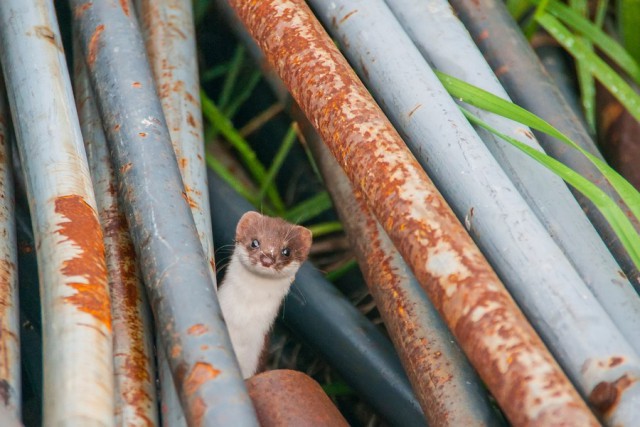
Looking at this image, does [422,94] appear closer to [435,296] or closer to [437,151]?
[437,151]

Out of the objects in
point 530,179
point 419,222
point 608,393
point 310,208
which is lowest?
point 608,393

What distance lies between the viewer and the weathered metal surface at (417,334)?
2.25 meters

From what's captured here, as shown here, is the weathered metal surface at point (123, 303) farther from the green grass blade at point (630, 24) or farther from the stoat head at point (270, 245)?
the green grass blade at point (630, 24)

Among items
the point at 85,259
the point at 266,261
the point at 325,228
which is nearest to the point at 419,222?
the point at 85,259

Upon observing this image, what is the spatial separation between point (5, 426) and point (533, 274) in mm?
1107

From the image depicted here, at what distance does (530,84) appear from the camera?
2.88 m

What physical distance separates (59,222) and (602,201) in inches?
48.4

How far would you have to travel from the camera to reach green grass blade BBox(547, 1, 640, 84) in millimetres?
3195

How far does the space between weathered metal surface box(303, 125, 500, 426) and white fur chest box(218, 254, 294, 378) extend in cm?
46

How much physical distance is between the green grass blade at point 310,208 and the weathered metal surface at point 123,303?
3.19 ft

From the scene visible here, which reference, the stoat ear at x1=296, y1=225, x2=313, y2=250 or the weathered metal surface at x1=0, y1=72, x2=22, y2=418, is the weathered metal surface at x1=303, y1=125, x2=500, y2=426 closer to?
the stoat ear at x1=296, y1=225, x2=313, y2=250

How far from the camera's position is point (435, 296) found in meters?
2.01

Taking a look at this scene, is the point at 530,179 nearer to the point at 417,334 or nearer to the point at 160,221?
the point at 417,334

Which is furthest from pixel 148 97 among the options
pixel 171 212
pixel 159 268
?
pixel 159 268
